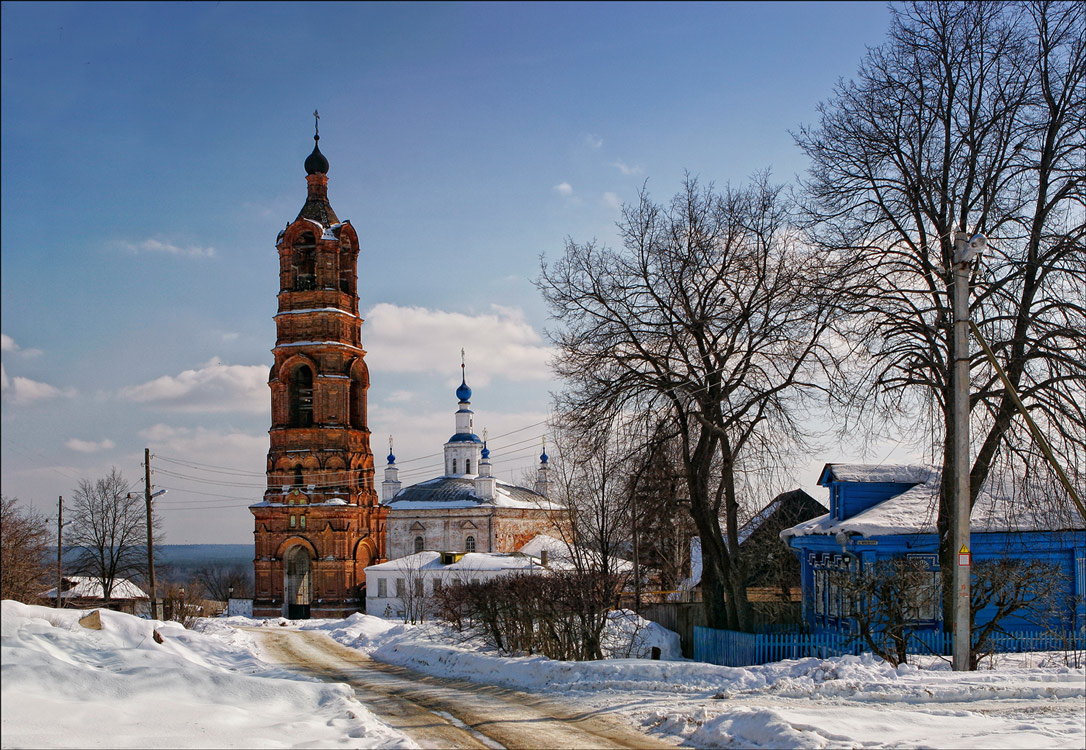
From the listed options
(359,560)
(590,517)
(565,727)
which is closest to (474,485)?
(359,560)

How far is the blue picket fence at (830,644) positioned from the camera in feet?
59.4

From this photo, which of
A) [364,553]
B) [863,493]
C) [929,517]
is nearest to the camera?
[929,517]

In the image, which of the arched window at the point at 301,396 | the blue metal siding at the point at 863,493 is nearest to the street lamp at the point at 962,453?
the blue metal siding at the point at 863,493

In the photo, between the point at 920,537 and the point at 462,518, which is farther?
the point at 462,518

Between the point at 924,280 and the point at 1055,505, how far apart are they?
505 centimetres

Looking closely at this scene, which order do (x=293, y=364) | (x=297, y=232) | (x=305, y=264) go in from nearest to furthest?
(x=293, y=364) → (x=297, y=232) → (x=305, y=264)

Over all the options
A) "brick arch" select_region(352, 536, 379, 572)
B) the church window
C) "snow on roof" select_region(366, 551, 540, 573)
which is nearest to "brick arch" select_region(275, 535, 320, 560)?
"brick arch" select_region(352, 536, 379, 572)

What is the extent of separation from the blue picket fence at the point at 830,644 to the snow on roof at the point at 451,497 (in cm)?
4662

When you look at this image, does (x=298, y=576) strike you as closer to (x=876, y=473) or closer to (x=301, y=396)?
(x=301, y=396)

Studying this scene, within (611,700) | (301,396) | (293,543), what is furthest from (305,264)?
(611,700)

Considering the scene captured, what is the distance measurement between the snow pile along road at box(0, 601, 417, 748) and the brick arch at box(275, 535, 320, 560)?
37.2 metres

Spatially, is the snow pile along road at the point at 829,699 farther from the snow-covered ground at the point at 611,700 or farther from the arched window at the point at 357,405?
the arched window at the point at 357,405

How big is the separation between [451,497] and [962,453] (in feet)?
182

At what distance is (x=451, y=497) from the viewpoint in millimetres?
67812
